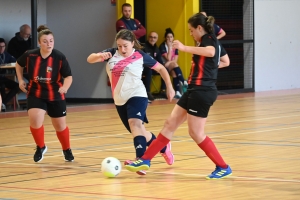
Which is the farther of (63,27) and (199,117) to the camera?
(63,27)

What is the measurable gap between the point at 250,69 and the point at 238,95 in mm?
1649

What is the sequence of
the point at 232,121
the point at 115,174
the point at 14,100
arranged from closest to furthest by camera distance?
the point at 115,174
the point at 232,121
the point at 14,100

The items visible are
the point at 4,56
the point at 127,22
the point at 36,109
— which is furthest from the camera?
the point at 127,22

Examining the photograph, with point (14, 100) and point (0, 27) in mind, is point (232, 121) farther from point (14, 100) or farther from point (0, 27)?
point (0, 27)

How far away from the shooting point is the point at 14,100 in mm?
15180

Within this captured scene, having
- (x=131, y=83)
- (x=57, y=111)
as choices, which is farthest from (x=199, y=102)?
(x=57, y=111)

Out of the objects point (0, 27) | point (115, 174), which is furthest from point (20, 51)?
point (115, 174)

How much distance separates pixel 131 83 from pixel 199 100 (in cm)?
102

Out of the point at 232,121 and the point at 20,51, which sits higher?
the point at 20,51

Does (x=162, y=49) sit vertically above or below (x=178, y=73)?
above

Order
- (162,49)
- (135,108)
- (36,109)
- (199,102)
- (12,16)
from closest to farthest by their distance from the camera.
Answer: (199,102), (135,108), (36,109), (12,16), (162,49)

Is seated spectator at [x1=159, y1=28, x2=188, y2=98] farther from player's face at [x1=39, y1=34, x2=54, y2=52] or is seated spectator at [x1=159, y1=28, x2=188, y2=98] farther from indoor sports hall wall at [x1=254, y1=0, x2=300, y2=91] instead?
player's face at [x1=39, y1=34, x2=54, y2=52]

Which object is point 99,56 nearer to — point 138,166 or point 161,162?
point 138,166

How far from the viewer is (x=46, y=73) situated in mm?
8078
